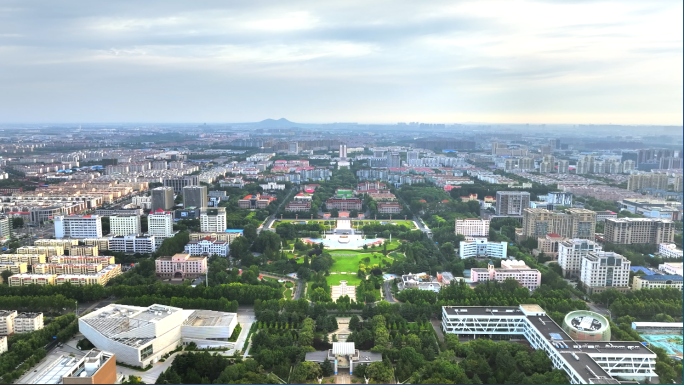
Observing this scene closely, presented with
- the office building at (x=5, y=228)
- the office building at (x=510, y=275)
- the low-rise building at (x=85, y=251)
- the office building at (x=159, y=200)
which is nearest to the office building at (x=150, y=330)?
the low-rise building at (x=85, y=251)

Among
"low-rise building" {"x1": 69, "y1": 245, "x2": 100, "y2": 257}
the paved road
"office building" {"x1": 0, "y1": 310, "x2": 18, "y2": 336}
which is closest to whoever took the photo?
"office building" {"x1": 0, "y1": 310, "x2": 18, "y2": 336}

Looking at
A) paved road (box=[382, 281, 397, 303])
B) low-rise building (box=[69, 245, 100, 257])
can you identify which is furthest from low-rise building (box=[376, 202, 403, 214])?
low-rise building (box=[69, 245, 100, 257])

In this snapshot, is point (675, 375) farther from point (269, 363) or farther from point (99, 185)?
point (99, 185)

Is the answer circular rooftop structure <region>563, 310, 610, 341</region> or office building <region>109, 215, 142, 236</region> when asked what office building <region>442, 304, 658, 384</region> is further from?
office building <region>109, 215, 142, 236</region>

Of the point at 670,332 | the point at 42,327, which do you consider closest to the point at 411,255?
the point at 670,332

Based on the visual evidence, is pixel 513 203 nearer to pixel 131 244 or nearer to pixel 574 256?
pixel 574 256
